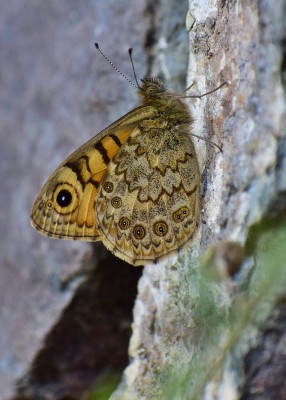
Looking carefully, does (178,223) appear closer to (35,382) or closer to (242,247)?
(242,247)

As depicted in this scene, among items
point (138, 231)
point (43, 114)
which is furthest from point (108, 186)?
point (43, 114)

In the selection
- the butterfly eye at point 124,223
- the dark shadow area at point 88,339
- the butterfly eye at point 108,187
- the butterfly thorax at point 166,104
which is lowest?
the dark shadow area at point 88,339

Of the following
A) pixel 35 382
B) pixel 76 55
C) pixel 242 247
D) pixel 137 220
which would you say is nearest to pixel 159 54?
pixel 76 55

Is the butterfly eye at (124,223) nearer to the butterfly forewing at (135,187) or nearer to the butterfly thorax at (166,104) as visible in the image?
the butterfly forewing at (135,187)

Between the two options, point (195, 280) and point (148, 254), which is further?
point (148, 254)

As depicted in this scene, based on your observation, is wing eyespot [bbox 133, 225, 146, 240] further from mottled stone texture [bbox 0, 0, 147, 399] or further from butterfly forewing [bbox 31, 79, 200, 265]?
mottled stone texture [bbox 0, 0, 147, 399]

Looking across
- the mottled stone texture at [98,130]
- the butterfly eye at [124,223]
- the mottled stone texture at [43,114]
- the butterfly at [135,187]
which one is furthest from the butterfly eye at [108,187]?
the mottled stone texture at [43,114]

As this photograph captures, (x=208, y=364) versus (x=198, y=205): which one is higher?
(x=198, y=205)
